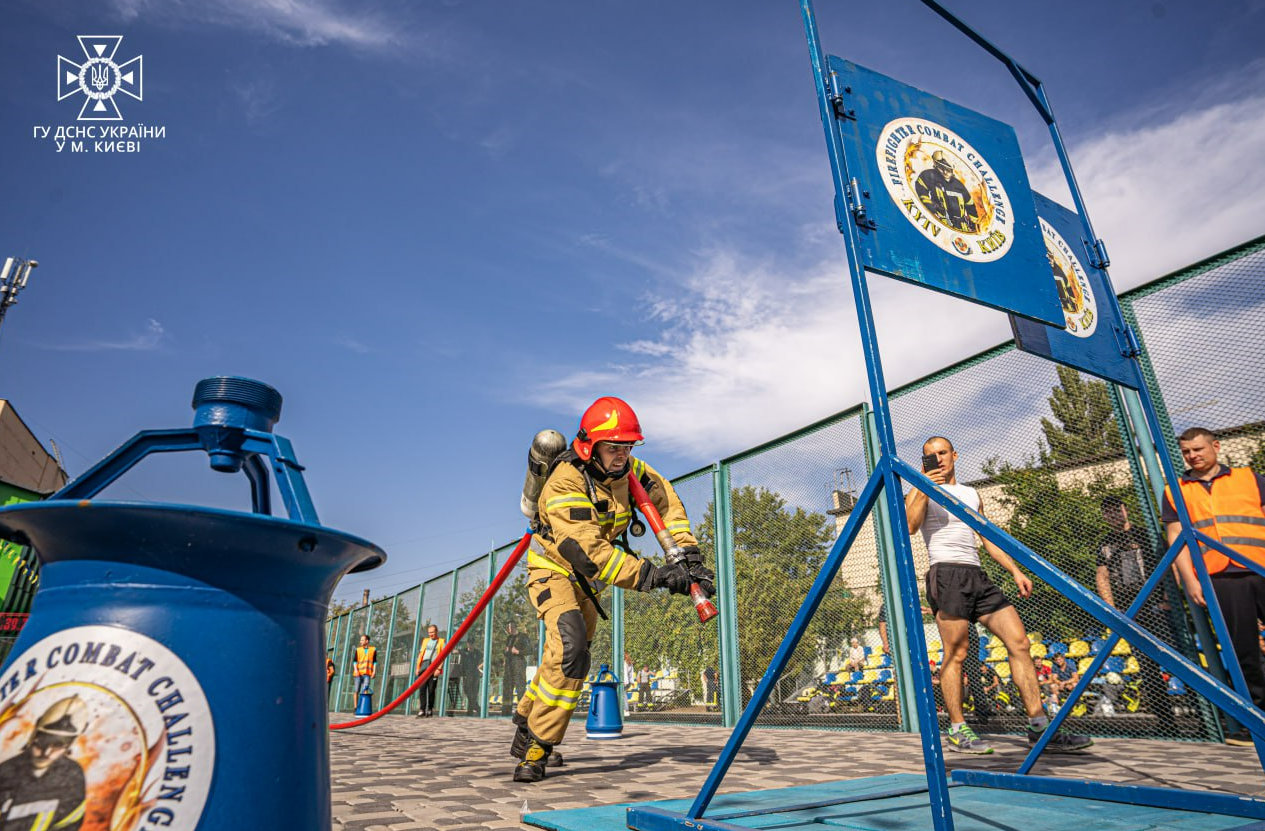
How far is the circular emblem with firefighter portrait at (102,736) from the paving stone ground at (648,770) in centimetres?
179

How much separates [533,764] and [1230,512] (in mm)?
4183

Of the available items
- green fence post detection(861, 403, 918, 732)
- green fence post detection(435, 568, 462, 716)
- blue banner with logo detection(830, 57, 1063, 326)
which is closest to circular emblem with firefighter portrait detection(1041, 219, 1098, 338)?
blue banner with logo detection(830, 57, 1063, 326)

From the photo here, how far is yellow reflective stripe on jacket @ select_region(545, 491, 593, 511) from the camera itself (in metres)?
3.77

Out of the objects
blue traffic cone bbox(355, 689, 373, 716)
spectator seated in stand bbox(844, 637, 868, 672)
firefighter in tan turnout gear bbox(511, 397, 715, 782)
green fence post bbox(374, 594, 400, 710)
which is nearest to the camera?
firefighter in tan turnout gear bbox(511, 397, 715, 782)

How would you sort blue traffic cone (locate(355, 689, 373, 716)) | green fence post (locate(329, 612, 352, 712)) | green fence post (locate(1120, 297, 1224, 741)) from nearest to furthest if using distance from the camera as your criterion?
green fence post (locate(1120, 297, 1224, 741)), blue traffic cone (locate(355, 689, 373, 716)), green fence post (locate(329, 612, 352, 712))

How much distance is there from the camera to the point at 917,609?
1.95m

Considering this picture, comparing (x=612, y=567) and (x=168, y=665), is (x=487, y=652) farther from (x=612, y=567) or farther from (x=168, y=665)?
(x=168, y=665)

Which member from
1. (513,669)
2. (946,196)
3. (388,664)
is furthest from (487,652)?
(946,196)

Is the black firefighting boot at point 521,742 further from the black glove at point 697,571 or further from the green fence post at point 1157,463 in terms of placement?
the green fence post at point 1157,463

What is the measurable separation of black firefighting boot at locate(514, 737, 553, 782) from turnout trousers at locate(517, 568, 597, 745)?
2.0 inches

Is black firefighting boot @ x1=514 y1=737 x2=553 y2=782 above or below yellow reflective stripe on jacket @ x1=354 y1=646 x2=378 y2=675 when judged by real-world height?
below

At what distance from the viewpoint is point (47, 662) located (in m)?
0.96

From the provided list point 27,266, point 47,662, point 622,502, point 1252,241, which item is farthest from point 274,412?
point 27,266

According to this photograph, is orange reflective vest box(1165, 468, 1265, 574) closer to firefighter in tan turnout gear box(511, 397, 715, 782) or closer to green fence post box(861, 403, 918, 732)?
green fence post box(861, 403, 918, 732)
